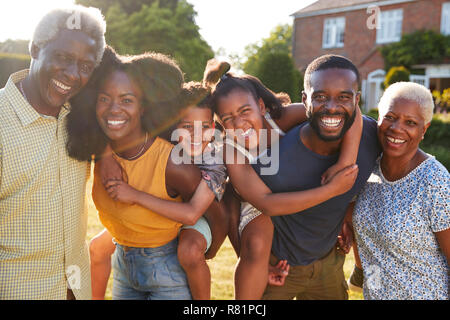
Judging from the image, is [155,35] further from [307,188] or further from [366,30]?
[307,188]

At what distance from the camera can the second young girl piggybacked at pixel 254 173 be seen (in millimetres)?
2771

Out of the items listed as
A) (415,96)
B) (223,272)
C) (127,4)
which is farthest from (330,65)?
(127,4)

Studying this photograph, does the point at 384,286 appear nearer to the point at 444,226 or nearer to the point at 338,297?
the point at 338,297

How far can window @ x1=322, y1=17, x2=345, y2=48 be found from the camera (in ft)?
83.1

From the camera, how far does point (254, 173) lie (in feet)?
9.43

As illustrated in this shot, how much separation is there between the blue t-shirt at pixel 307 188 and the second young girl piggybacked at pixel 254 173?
0.13 meters

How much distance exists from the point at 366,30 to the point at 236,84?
23.3 metres

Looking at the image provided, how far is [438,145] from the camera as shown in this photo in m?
11.9

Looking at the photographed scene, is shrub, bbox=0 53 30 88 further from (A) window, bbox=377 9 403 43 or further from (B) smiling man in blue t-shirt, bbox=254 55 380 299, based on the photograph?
(A) window, bbox=377 9 403 43

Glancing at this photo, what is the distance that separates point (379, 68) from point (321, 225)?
901 inches

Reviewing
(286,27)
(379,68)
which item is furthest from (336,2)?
(286,27)

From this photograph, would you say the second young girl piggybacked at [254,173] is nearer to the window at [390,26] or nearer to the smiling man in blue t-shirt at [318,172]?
the smiling man in blue t-shirt at [318,172]

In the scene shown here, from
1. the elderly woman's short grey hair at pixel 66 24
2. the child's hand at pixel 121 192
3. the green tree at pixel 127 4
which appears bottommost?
the child's hand at pixel 121 192

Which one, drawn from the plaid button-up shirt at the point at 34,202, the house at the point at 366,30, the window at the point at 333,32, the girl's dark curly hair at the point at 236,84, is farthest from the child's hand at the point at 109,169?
the window at the point at 333,32
